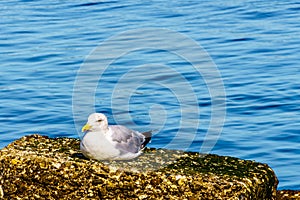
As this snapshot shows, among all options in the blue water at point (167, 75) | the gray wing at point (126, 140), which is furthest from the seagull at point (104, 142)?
the blue water at point (167, 75)

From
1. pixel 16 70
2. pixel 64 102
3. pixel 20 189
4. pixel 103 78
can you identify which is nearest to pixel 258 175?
pixel 20 189

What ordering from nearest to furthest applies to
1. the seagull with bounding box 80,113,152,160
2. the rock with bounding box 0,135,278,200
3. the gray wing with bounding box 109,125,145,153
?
the rock with bounding box 0,135,278,200
the seagull with bounding box 80,113,152,160
the gray wing with bounding box 109,125,145,153

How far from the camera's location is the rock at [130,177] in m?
7.39

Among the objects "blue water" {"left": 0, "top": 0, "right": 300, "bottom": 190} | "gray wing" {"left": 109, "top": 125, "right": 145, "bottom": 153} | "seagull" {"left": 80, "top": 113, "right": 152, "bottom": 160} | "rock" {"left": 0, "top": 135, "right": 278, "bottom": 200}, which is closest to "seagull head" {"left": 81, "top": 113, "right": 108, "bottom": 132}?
"seagull" {"left": 80, "top": 113, "right": 152, "bottom": 160}

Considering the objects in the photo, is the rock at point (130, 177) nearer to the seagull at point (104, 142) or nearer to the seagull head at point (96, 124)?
the seagull at point (104, 142)

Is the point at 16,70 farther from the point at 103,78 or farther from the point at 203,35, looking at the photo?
the point at 203,35

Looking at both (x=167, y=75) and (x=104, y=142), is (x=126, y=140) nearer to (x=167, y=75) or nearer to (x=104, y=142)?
(x=104, y=142)

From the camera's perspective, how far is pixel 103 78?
54.4 feet

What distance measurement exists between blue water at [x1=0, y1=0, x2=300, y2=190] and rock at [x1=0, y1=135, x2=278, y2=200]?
366 cm

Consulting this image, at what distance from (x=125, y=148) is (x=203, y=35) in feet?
38.5

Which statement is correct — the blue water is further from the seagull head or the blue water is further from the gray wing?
the seagull head

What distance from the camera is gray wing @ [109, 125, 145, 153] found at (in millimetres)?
7859

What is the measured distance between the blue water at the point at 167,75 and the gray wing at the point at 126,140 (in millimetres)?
3842

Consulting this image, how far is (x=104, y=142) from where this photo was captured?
7766 mm
